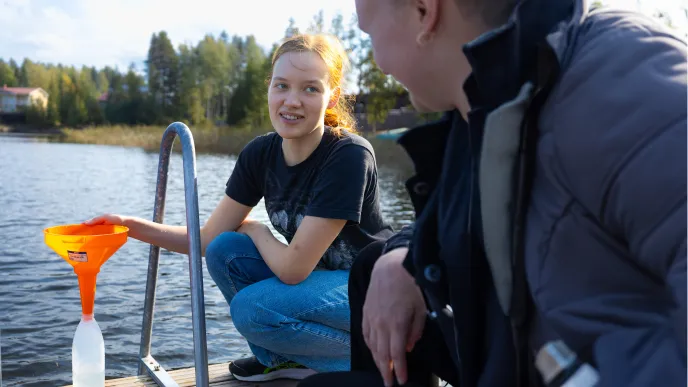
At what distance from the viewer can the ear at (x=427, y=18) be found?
1.05m

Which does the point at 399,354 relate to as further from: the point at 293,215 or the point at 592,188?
the point at 293,215

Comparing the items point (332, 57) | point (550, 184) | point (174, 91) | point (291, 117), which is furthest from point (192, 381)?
point (174, 91)

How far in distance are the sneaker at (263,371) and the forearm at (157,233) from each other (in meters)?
0.49

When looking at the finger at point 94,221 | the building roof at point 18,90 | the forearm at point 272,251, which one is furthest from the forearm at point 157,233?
the building roof at point 18,90

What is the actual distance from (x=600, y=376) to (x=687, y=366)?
0.11m

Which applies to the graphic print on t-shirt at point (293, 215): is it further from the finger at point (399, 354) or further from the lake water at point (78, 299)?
the lake water at point (78, 299)

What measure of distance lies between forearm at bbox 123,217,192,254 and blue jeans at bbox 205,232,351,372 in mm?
229

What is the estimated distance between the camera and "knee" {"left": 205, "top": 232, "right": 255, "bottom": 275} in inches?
102

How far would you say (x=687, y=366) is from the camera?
0.73m

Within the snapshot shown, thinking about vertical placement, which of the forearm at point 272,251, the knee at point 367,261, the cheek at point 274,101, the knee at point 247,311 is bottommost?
the knee at point 247,311

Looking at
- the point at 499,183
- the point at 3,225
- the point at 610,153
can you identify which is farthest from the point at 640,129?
the point at 3,225

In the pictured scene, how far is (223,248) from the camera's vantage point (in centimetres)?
258

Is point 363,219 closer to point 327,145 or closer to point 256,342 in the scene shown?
point 327,145

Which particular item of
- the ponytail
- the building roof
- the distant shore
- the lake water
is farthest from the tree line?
the ponytail
